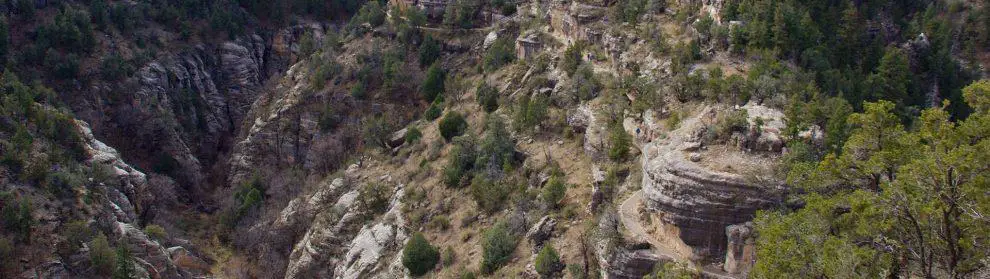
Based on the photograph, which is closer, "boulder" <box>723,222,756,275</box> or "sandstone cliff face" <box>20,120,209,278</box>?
"boulder" <box>723,222,756,275</box>

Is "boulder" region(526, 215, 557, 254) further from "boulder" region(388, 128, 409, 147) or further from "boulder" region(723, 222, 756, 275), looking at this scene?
"boulder" region(388, 128, 409, 147)

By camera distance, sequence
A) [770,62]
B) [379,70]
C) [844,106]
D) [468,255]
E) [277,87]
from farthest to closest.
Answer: [277,87] < [379,70] < [468,255] < [770,62] < [844,106]

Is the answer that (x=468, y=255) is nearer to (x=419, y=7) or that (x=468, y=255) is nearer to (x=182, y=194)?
(x=419, y=7)

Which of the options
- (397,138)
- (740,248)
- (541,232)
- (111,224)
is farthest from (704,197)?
(111,224)

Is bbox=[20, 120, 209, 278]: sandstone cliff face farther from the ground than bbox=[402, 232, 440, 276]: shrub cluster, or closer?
closer

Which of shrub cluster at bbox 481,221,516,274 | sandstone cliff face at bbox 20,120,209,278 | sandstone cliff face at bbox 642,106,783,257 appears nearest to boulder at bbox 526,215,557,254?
shrub cluster at bbox 481,221,516,274

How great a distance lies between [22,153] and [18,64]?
71.9 ft

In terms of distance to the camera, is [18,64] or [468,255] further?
[18,64]

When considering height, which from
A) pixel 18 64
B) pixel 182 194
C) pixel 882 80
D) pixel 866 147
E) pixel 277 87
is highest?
pixel 866 147

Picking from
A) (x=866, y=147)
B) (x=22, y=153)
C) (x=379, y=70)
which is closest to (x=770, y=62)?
(x=866, y=147)

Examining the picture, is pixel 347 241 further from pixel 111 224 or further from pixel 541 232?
pixel 541 232

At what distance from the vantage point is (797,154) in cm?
2652

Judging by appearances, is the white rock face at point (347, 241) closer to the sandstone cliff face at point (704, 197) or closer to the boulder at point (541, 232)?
the boulder at point (541, 232)

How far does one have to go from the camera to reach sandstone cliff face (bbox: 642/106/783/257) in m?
26.6
